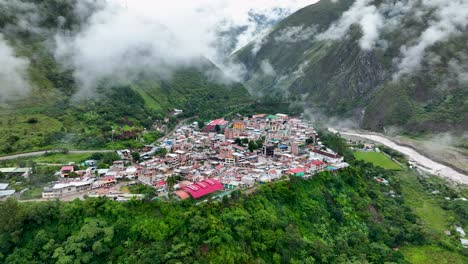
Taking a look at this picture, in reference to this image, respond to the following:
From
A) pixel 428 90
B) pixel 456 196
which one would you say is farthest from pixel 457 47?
pixel 456 196

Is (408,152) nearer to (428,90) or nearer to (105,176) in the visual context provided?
(428,90)

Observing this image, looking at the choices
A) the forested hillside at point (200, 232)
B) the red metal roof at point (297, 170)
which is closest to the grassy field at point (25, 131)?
the forested hillside at point (200, 232)

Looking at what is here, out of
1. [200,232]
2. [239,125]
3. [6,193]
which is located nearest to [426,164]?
[239,125]

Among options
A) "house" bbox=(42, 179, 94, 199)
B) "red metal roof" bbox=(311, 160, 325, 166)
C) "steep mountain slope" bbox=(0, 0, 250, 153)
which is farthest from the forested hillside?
"steep mountain slope" bbox=(0, 0, 250, 153)

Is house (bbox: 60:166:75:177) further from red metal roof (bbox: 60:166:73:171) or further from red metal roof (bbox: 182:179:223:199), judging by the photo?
red metal roof (bbox: 182:179:223:199)

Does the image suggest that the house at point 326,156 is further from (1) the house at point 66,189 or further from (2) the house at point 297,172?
(1) the house at point 66,189

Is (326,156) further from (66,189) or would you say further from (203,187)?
(66,189)
